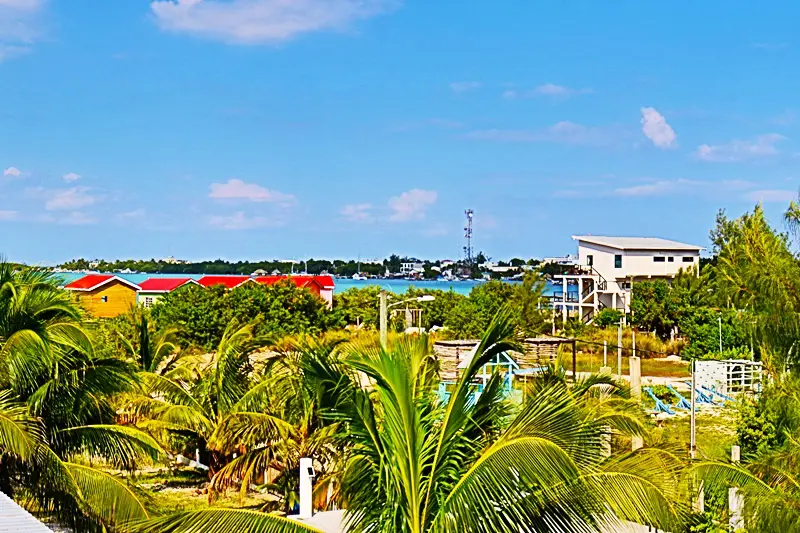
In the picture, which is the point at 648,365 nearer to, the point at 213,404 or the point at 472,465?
the point at 213,404

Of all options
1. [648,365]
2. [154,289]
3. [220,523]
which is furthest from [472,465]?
[154,289]

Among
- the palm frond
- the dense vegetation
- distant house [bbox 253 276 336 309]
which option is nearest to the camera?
the palm frond

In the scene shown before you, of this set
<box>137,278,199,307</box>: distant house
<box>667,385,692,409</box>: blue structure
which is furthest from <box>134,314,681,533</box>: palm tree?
<box>137,278,199,307</box>: distant house

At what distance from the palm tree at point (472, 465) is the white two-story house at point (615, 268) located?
44.7 metres

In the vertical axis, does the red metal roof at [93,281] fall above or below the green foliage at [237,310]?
above

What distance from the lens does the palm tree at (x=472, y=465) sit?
24.2 feet

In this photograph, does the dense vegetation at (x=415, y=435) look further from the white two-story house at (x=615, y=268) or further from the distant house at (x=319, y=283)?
the white two-story house at (x=615, y=268)

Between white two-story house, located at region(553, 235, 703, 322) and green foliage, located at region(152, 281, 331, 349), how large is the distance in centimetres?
1624

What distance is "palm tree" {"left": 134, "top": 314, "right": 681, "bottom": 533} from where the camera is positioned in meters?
7.38

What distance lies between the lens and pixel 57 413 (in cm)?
1105

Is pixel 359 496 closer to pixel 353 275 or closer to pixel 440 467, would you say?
pixel 440 467

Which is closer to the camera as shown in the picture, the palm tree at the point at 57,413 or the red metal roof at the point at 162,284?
the palm tree at the point at 57,413

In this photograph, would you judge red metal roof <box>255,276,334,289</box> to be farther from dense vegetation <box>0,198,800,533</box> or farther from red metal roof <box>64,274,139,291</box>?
dense vegetation <box>0,198,800,533</box>

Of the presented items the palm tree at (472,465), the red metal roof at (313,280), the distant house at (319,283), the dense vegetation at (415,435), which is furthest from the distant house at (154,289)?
the palm tree at (472,465)
